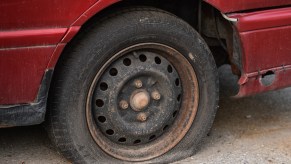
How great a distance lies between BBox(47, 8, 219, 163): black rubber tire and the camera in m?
3.08

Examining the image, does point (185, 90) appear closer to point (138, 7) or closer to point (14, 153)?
point (138, 7)

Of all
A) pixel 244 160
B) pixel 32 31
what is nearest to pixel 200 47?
pixel 244 160

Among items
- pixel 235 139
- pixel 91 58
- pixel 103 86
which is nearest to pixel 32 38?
pixel 91 58

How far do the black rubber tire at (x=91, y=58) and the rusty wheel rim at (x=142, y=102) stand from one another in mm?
58

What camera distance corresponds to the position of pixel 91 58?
3074 millimetres

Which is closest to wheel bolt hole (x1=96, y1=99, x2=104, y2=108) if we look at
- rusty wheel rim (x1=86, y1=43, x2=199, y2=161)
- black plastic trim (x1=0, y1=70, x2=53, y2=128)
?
rusty wheel rim (x1=86, y1=43, x2=199, y2=161)

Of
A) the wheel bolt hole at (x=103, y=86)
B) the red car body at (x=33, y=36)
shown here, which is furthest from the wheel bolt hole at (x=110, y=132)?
the red car body at (x=33, y=36)

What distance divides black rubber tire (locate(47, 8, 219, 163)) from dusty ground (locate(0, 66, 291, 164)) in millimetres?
330

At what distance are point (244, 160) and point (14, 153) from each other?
1.58 metres

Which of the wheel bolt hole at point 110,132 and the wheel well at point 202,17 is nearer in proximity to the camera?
the wheel bolt hole at point 110,132

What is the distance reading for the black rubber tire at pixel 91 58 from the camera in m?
3.08

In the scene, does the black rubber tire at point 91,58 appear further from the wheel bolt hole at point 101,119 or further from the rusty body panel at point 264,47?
the rusty body panel at point 264,47

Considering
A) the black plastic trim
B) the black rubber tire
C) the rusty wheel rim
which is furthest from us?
the rusty wheel rim

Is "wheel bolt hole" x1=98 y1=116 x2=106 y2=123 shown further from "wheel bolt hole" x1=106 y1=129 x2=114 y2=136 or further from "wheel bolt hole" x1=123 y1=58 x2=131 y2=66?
"wheel bolt hole" x1=123 y1=58 x2=131 y2=66
